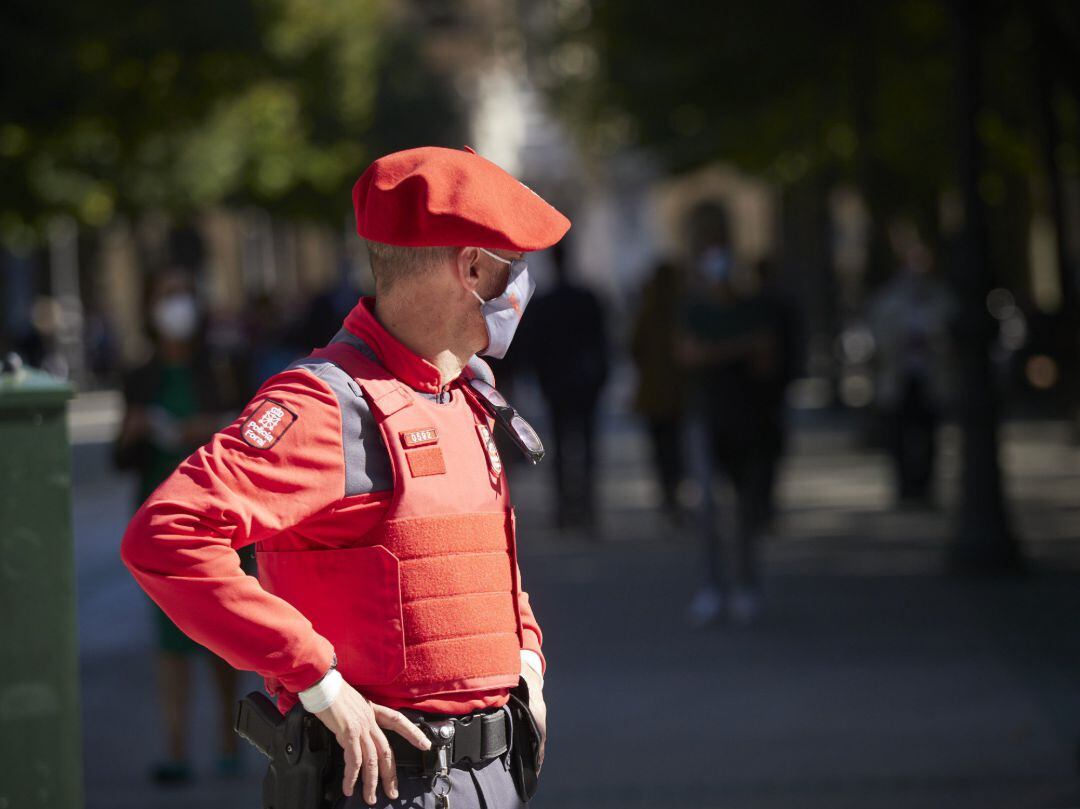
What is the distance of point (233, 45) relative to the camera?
30609 mm

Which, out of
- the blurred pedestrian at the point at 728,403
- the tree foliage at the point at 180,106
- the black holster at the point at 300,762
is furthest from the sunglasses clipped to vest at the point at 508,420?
the tree foliage at the point at 180,106

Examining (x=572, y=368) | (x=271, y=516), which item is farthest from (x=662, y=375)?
(x=271, y=516)

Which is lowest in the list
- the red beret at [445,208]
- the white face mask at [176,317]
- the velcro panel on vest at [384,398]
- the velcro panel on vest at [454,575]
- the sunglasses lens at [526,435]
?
the velcro panel on vest at [454,575]

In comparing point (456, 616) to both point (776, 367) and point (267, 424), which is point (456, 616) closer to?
point (267, 424)

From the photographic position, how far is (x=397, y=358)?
2820mm

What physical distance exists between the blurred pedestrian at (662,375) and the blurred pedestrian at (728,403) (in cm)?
347

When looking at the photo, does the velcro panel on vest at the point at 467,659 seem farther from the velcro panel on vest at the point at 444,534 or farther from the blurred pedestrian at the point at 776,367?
the blurred pedestrian at the point at 776,367

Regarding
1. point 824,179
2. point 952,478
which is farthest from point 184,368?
point 824,179

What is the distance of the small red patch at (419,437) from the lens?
2.72 metres

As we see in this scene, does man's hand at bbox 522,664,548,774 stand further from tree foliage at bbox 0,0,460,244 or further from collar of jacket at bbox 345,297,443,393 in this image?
tree foliage at bbox 0,0,460,244

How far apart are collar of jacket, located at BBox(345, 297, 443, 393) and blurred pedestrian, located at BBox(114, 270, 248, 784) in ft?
12.2

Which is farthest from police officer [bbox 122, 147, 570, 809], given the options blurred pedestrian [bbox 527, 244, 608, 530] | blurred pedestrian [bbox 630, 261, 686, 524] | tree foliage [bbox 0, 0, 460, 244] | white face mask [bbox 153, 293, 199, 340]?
tree foliage [bbox 0, 0, 460, 244]

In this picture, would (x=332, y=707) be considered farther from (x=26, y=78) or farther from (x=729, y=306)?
(x=26, y=78)

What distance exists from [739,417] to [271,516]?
6.65 m
